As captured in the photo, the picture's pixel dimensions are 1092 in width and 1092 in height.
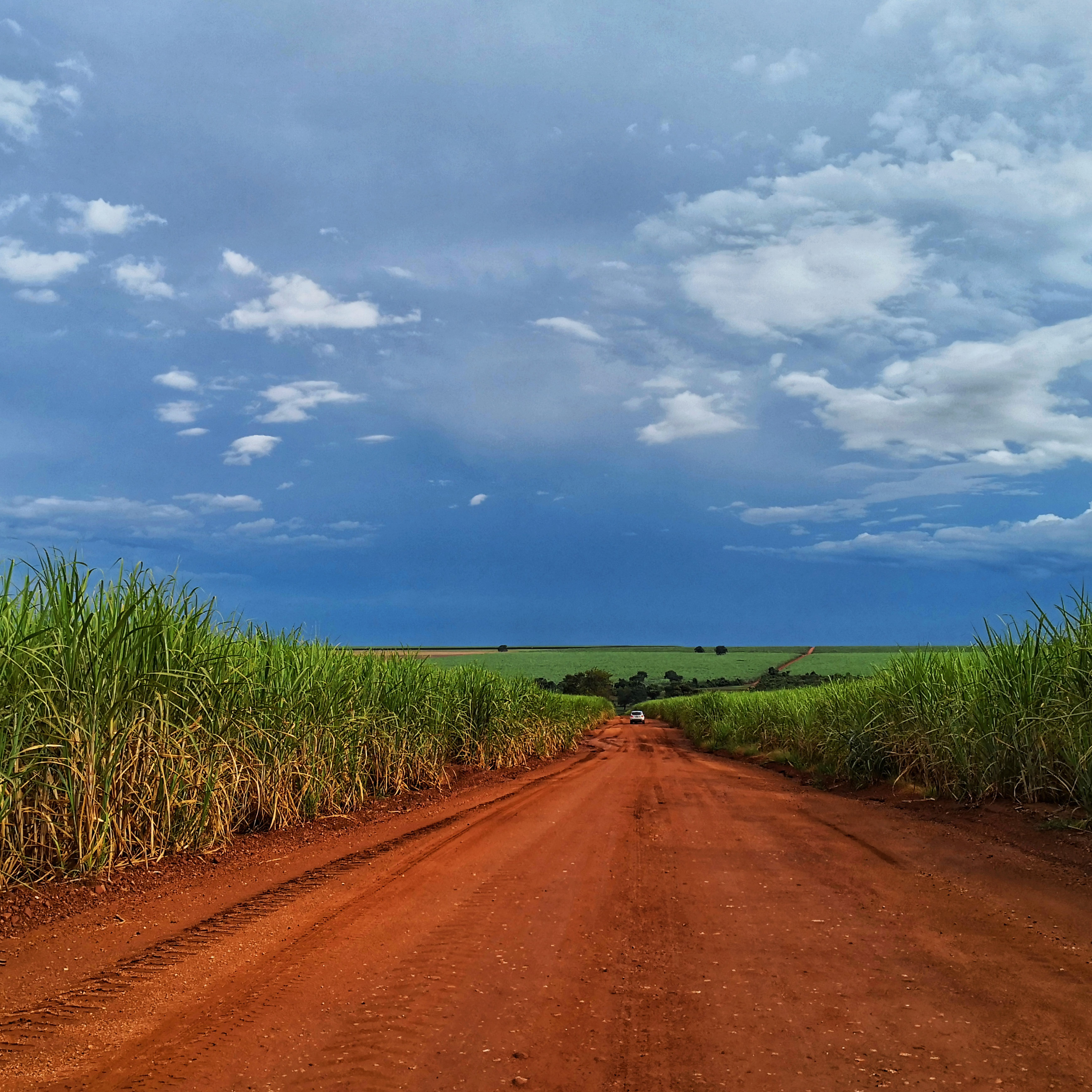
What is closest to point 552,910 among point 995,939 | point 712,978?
point 712,978

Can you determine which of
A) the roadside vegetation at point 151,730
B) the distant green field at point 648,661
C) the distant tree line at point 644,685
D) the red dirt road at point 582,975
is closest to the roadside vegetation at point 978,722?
the red dirt road at point 582,975

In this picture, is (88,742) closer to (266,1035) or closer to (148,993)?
(148,993)

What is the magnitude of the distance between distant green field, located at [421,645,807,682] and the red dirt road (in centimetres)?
5981

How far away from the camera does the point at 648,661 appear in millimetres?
103500

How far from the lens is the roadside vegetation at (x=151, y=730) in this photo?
14.9 feet

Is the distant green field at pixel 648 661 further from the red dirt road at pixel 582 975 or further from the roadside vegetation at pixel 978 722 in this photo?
the red dirt road at pixel 582 975

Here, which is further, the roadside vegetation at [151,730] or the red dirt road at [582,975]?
the roadside vegetation at [151,730]

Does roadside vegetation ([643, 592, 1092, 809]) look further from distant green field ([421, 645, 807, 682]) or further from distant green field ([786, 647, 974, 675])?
distant green field ([421, 645, 807, 682])

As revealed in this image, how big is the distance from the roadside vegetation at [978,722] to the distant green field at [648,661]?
5500 centimetres

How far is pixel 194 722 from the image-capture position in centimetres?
554

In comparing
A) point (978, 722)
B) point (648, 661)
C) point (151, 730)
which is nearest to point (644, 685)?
point (648, 661)

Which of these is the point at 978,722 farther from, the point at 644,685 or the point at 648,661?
the point at 648,661

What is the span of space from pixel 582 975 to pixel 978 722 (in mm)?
6156

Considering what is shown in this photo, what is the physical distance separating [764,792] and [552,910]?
601cm
